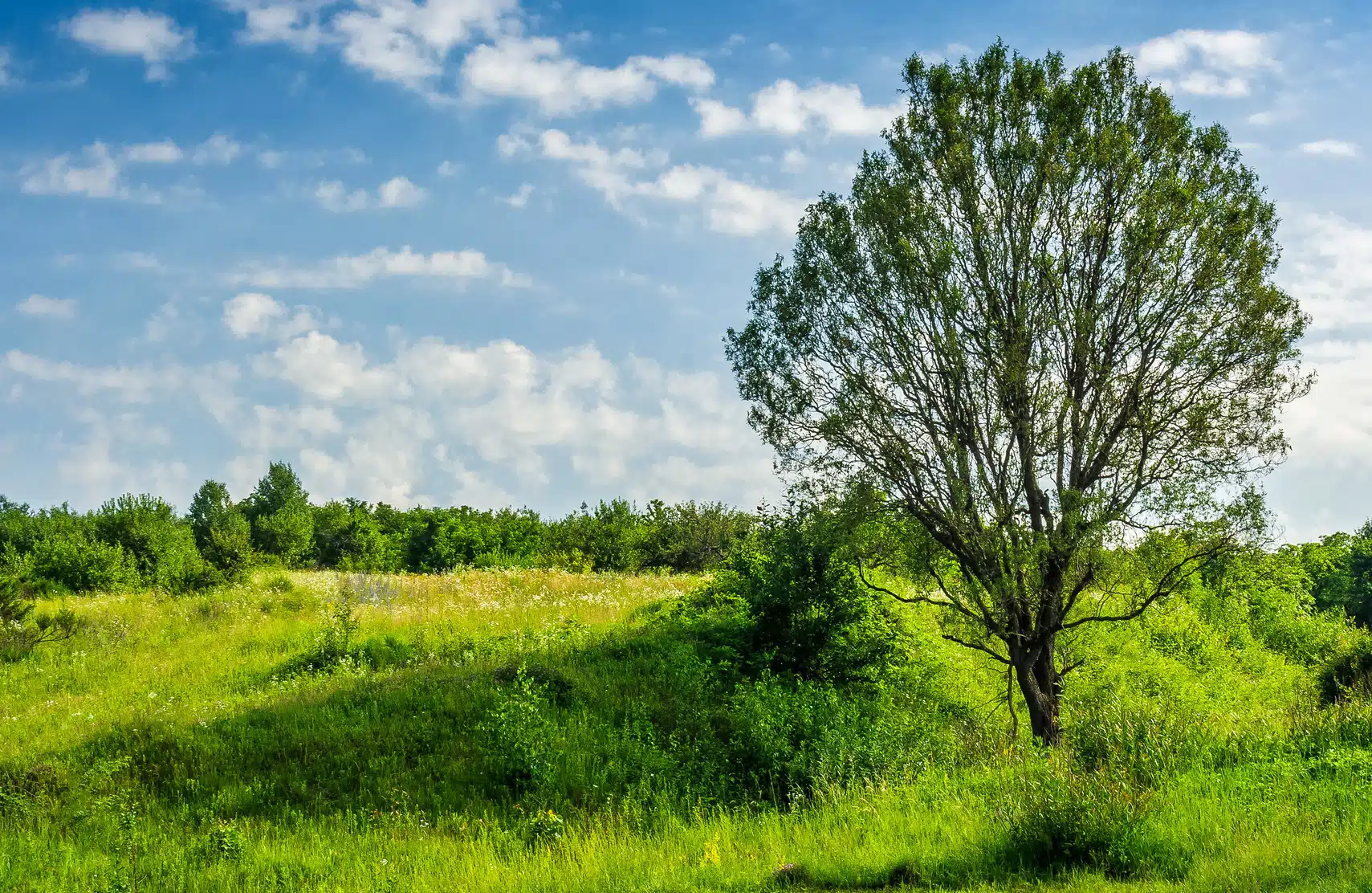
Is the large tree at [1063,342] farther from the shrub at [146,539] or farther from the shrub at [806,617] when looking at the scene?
the shrub at [146,539]

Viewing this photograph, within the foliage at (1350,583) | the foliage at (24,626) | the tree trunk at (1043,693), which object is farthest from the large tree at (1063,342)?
the foliage at (1350,583)

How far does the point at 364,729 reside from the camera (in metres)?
14.9

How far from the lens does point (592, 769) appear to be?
559 inches

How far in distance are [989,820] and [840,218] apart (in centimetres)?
1215

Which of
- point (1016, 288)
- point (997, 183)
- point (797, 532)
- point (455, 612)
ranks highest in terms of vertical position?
point (997, 183)

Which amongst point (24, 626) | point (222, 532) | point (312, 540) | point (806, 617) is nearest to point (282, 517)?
point (312, 540)

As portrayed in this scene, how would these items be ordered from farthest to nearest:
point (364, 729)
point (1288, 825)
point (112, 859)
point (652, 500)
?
1. point (652, 500)
2. point (364, 729)
3. point (112, 859)
4. point (1288, 825)

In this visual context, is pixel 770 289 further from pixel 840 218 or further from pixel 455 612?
pixel 455 612

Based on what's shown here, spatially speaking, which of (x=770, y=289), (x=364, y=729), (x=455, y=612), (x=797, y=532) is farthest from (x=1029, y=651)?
(x=455, y=612)

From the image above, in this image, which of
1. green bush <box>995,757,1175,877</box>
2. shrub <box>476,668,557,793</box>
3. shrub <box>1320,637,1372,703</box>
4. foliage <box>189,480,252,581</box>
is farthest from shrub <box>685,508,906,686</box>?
foliage <box>189,480,252,581</box>

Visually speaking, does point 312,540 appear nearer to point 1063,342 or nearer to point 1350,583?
point 1063,342

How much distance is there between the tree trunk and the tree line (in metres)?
7.09

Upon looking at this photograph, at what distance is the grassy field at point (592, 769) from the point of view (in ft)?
27.6

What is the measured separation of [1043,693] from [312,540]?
64.3 meters
